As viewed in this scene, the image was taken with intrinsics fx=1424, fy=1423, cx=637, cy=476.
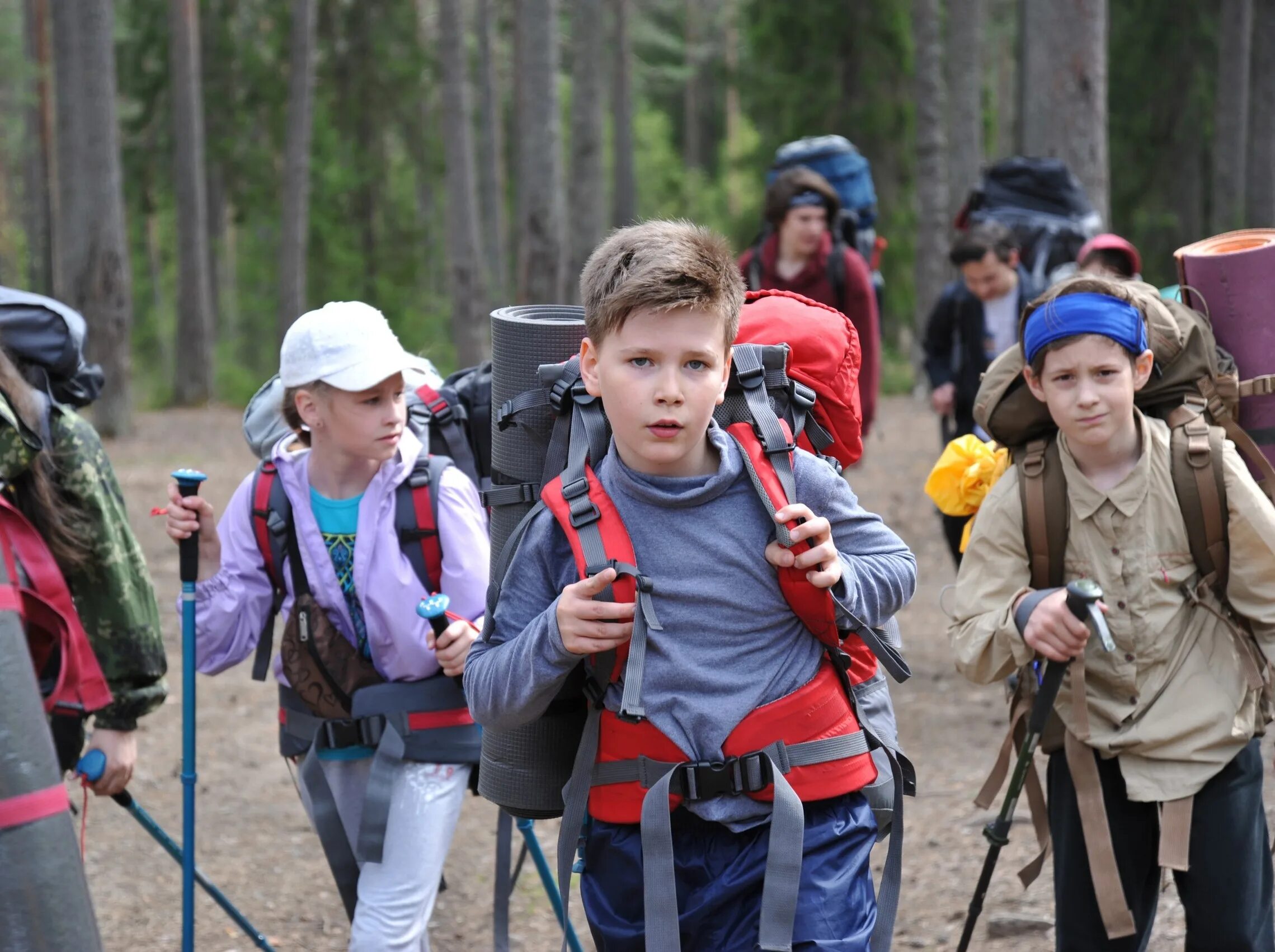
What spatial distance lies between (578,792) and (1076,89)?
821 centimetres

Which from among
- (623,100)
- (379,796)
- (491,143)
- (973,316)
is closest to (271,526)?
(379,796)

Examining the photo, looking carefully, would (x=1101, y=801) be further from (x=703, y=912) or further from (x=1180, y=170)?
(x=1180, y=170)

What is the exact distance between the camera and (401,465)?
3666 millimetres

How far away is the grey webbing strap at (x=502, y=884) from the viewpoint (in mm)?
3611

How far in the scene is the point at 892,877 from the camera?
2.84m

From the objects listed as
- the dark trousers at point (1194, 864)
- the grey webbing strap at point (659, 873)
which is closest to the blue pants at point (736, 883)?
the grey webbing strap at point (659, 873)

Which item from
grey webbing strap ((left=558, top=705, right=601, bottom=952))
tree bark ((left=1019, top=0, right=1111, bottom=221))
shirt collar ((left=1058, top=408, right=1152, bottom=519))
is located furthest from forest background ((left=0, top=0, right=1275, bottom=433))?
grey webbing strap ((left=558, top=705, right=601, bottom=952))

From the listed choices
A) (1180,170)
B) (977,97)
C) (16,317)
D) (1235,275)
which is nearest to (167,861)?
(16,317)

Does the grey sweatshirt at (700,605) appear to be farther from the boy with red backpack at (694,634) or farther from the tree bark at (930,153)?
the tree bark at (930,153)

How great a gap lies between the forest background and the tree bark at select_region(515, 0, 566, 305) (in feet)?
0.11

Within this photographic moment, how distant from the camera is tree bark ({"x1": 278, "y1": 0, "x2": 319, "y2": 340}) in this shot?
24375 mm

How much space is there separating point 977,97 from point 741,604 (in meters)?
19.9

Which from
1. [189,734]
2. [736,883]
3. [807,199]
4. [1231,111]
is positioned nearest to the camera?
[736,883]

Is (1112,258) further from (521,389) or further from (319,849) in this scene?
(521,389)
